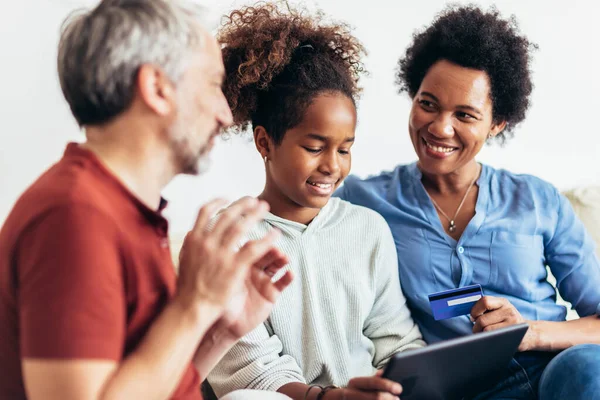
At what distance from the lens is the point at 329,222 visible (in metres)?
1.73

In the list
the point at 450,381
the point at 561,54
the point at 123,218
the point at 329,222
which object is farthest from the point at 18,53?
the point at 561,54

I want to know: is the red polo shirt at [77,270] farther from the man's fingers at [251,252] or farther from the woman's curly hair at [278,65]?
the woman's curly hair at [278,65]

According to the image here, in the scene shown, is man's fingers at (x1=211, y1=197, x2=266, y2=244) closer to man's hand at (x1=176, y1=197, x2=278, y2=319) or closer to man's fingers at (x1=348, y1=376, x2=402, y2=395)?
man's hand at (x1=176, y1=197, x2=278, y2=319)

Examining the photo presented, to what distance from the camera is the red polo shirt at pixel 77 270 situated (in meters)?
0.82

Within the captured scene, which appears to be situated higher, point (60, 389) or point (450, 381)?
point (60, 389)

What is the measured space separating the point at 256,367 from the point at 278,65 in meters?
0.69

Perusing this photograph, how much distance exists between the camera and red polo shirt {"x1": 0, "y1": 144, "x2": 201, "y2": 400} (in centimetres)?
82

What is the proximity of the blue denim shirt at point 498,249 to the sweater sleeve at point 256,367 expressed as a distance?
40cm

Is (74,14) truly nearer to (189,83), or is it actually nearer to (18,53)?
(189,83)

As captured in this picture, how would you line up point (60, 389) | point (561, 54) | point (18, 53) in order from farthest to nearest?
point (561, 54) < point (18, 53) < point (60, 389)

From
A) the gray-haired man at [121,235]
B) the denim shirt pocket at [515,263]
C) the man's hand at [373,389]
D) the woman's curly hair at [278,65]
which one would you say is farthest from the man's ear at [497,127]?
the gray-haired man at [121,235]

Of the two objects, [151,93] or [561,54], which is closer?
[151,93]

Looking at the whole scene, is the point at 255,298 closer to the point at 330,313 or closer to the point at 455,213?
the point at 330,313

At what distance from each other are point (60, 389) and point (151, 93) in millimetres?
407
